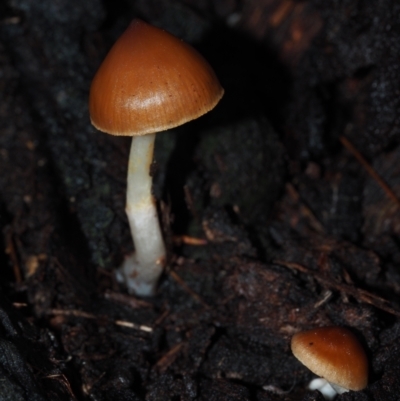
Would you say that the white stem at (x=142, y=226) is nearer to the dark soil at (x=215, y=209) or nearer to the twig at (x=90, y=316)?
the dark soil at (x=215, y=209)

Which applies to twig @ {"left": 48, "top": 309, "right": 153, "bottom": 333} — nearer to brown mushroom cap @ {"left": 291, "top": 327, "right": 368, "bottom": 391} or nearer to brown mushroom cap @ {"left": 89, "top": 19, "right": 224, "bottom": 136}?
brown mushroom cap @ {"left": 291, "top": 327, "right": 368, "bottom": 391}

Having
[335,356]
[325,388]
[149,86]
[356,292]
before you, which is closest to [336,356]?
[335,356]

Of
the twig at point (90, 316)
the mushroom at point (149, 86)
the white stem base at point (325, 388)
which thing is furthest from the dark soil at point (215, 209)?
the mushroom at point (149, 86)

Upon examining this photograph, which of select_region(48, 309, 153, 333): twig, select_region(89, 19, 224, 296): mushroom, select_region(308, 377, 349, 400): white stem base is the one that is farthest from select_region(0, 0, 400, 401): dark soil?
select_region(89, 19, 224, 296): mushroom

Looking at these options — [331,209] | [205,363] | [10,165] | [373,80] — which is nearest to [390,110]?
[373,80]

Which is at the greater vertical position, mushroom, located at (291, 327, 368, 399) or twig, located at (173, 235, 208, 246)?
mushroom, located at (291, 327, 368, 399)

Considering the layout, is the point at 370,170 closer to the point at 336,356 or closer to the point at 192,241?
the point at 192,241

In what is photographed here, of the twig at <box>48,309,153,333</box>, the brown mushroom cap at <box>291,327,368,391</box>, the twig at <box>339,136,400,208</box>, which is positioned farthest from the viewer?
the twig at <box>339,136,400,208</box>

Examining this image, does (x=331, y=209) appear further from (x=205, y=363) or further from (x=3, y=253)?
(x=3, y=253)
